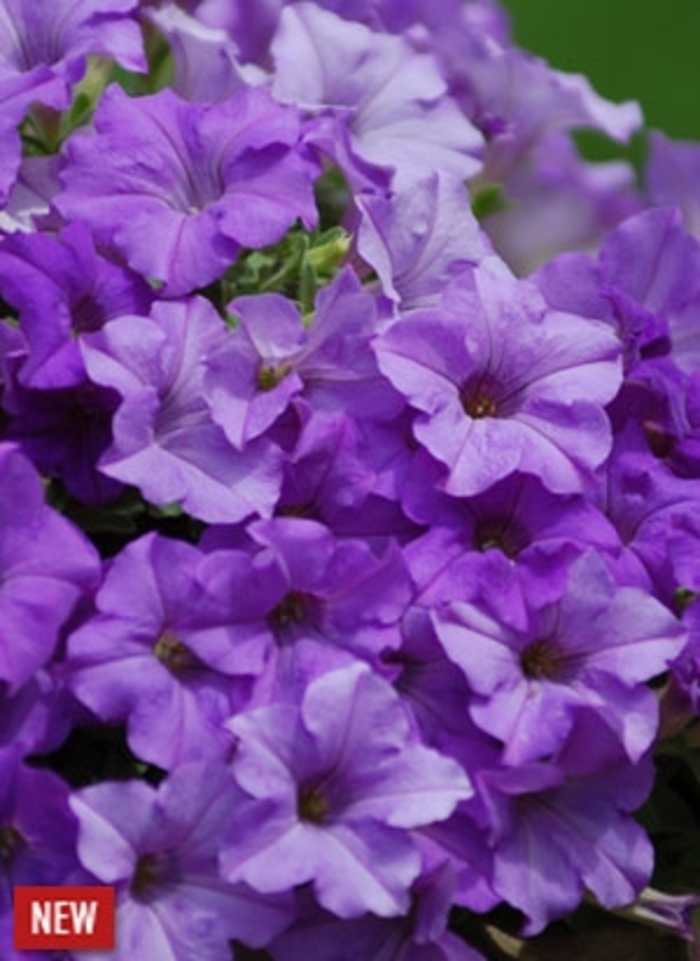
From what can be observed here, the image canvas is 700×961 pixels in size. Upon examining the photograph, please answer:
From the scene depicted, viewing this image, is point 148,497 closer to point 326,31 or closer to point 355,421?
point 355,421

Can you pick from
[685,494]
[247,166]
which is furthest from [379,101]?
[685,494]

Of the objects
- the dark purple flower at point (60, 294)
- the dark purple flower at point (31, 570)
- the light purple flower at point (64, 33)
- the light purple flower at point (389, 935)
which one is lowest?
the light purple flower at point (389, 935)

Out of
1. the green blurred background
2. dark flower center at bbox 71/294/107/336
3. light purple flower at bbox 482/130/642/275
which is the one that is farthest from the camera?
the green blurred background

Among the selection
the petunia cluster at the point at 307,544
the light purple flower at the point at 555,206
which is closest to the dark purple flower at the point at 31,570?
the petunia cluster at the point at 307,544

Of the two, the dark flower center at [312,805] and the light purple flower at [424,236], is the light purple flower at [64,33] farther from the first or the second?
the dark flower center at [312,805]

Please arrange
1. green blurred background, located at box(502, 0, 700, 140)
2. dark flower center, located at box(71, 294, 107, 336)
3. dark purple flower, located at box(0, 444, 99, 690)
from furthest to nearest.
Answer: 1. green blurred background, located at box(502, 0, 700, 140)
2. dark flower center, located at box(71, 294, 107, 336)
3. dark purple flower, located at box(0, 444, 99, 690)

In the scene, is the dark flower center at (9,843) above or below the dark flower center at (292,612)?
below

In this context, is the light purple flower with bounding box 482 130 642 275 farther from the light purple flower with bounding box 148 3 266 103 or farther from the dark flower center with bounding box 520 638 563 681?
→ the dark flower center with bounding box 520 638 563 681

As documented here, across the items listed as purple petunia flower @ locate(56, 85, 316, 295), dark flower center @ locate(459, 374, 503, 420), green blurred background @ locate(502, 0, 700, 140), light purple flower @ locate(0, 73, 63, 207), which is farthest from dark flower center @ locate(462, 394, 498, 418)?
green blurred background @ locate(502, 0, 700, 140)

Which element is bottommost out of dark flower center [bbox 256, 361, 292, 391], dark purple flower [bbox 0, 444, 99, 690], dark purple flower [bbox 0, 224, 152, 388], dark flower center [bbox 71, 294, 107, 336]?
dark purple flower [bbox 0, 444, 99, 690]
